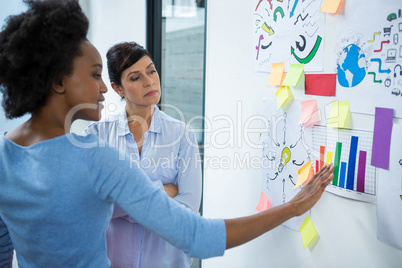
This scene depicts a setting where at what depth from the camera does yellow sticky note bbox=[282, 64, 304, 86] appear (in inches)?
52.1

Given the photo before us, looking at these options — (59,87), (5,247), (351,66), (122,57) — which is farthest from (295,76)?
(5,247)

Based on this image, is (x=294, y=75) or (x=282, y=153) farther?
(x=282, y=153)

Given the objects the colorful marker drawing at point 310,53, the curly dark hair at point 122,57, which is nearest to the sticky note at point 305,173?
the colorful marker drawing at point 310,53

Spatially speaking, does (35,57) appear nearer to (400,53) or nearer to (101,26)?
(400,53)

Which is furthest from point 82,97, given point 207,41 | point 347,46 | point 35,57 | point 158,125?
point 207,41

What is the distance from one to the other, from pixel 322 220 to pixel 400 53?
61cm

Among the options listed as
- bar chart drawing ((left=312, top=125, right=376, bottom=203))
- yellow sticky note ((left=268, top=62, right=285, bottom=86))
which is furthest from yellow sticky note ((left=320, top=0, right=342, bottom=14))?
bar chart drawing ((left=312, top=125, right=376, bottom=203))

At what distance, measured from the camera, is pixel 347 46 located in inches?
45.3

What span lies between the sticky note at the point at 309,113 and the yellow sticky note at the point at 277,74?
0.14 meters

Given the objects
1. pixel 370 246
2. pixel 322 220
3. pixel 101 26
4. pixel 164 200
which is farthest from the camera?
pixel 101 26

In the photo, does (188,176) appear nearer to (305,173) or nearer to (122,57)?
(305,173)

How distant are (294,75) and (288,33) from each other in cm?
17

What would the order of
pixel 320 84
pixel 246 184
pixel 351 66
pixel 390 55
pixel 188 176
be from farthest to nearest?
pixel 246 184, pixel 188 176, pixel 320 84, pixel 351 66, pixel 390 55

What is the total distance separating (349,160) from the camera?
3.80ft
